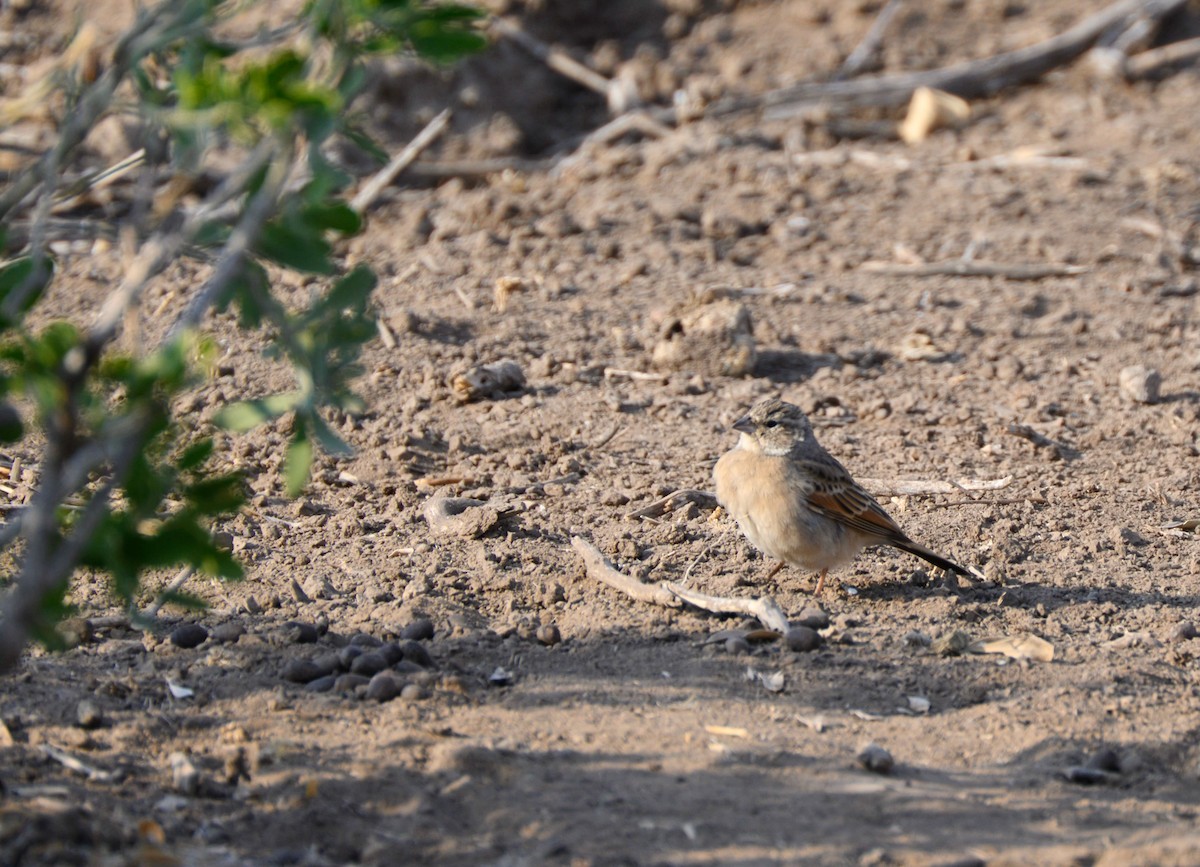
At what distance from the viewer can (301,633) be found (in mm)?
5559

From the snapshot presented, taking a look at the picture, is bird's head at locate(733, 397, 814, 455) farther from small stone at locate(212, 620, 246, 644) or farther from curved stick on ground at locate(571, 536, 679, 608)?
small stone at locate(212, 620, 246, 644)

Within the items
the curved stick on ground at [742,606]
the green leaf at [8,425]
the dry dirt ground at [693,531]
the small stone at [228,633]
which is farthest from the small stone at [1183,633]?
the green leaf at [8,425]

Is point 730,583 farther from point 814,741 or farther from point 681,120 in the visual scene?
point 681,120

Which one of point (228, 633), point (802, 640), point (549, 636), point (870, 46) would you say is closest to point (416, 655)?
point (549, 636)

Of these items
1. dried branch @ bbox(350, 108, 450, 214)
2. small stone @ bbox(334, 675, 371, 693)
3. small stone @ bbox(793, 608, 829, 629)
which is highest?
dried branch @ bbox(350, 108, 450, 214)

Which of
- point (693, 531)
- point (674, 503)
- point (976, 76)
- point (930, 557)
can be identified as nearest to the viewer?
point (930, 557)

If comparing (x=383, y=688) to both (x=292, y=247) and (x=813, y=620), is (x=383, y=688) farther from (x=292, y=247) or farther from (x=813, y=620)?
(x=292, y=247)

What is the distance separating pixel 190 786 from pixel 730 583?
2.86 metres

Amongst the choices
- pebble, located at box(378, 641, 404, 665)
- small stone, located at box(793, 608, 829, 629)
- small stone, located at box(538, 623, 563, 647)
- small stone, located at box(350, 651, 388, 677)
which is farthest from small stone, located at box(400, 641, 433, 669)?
small stone, located at box(793, 608, 829, 629)

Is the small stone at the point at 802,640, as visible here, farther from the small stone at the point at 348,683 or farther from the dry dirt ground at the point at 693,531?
the small stone at the point at 348,683

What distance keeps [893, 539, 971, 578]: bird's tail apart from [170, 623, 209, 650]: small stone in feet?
10.4

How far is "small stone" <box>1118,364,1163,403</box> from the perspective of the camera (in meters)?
8.23

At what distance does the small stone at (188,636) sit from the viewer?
18.1ft

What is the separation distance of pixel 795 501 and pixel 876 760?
1.90 metres
